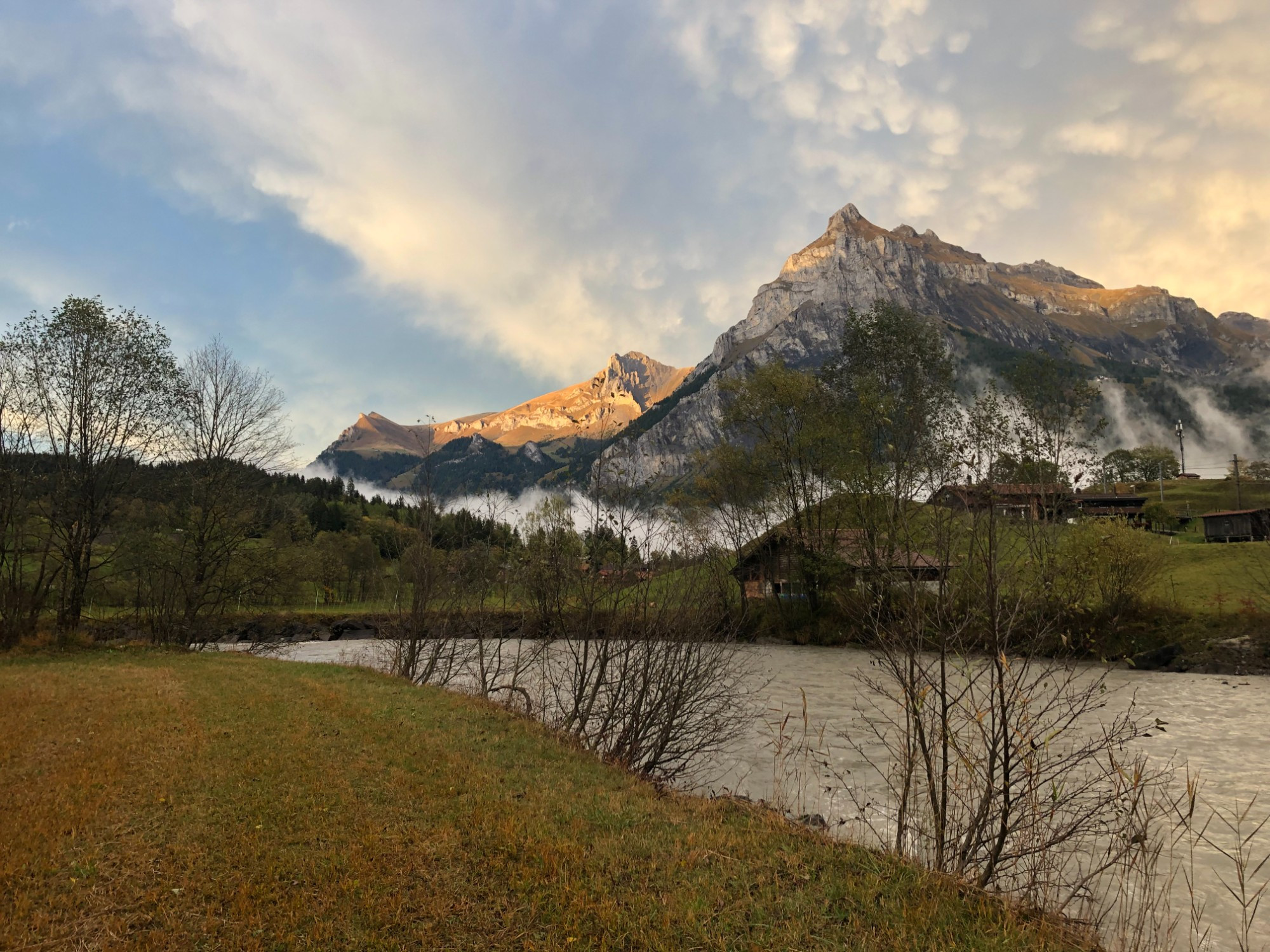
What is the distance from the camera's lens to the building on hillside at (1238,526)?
55156 mm

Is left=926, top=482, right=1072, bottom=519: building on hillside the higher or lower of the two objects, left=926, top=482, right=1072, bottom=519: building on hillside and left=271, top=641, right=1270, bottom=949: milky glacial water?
the higher

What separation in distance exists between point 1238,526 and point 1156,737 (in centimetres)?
6026

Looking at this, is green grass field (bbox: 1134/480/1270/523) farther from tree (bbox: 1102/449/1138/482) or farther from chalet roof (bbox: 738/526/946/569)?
chalet roof (bbox: 738/526/946/569)

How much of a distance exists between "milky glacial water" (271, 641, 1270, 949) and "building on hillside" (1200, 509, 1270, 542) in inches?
1709

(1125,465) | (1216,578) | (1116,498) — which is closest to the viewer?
(1216,578)

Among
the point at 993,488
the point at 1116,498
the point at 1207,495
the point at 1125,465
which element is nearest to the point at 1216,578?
the point at 993,488

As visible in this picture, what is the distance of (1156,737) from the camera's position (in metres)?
15.7

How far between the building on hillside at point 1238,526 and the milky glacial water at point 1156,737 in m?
43.4

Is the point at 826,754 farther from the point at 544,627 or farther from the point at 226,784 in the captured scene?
the point at 226,784

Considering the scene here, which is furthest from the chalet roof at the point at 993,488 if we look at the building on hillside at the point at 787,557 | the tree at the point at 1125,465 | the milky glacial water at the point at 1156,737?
the tree at the point at 1125,465

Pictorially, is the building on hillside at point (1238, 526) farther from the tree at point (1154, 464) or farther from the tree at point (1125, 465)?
the tree at point (1154, 464)

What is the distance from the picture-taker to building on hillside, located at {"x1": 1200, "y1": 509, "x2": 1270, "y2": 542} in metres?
55.2

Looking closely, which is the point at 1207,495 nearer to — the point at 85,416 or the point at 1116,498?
the point at 1116,498

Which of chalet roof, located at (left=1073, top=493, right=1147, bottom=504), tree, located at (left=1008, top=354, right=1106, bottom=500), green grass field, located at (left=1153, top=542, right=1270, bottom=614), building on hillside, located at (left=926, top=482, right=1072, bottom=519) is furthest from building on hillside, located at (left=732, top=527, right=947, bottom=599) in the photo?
chalet roof, located at (left=1073, top=493, right=1147, bottom=504)
